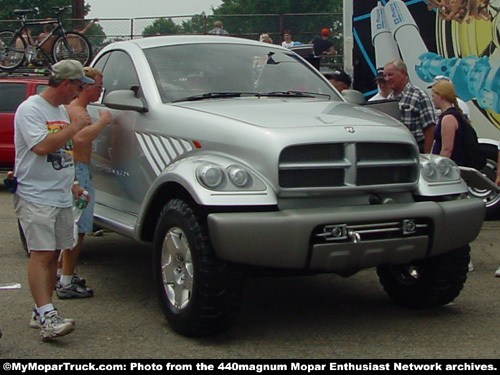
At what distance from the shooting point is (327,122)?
5617 millimetres

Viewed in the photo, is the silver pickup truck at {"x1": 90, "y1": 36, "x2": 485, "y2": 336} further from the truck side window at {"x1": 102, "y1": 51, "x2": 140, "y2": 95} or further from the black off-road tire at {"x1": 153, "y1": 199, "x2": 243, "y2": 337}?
the truck side window at {"x1": 102, "y1": 51, "x2": 140, "y2": 95}

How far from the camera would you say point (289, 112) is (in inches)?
230

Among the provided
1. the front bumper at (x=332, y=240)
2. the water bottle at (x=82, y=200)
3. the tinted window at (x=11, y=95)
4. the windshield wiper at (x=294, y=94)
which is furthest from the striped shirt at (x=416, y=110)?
the tinted window at (x=11, y=95)

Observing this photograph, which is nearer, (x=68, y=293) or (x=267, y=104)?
(x=267, y=104)

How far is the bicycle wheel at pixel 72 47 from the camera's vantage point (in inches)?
693

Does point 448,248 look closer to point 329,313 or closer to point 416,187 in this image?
point 416,187

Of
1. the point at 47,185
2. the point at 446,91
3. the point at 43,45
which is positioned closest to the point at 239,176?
the point at 47,185

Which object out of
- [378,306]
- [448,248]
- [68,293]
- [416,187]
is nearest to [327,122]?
[416,187]

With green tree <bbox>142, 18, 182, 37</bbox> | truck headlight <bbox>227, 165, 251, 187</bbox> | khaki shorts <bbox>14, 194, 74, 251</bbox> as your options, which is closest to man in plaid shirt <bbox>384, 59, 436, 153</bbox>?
truck headlight <bbox>227, 165, 251, 187</bbox>

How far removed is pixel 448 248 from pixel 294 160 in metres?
1.18

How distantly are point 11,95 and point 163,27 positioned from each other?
1010cm

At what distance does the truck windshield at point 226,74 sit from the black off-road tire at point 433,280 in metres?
1.59

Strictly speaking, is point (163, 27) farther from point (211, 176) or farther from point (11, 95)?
point (211, 176)
